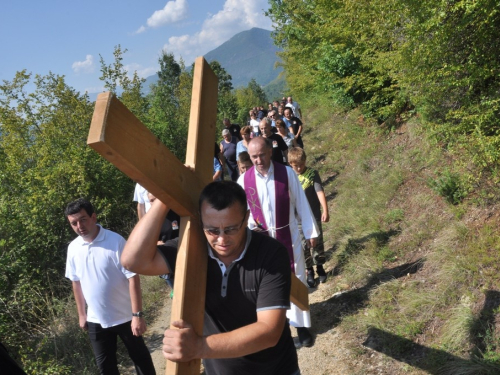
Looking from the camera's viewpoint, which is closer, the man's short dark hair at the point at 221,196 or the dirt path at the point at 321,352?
the man's short dark hair at the point at 221,196

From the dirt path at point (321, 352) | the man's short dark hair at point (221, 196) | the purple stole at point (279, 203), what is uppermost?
the man's short dark hair at point (221, 196)

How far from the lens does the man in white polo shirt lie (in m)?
3.72

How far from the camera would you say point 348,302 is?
5145 mm

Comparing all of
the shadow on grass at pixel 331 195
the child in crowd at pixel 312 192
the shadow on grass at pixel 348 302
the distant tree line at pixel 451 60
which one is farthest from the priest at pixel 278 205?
the shadow on grass at pixel 331 195

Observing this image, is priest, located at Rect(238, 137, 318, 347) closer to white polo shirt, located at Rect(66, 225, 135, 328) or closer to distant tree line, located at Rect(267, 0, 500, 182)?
white polo shirt, located at Rect(66, 225, 135, 328)

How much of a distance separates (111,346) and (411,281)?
3.09 metres

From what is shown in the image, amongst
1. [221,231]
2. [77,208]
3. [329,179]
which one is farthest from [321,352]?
[329,179]

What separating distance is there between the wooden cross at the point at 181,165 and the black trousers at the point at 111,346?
231cm

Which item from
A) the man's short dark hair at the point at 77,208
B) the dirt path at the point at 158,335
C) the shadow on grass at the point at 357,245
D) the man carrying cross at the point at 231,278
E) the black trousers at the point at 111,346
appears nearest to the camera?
the man carrying cross at the point at 231,278

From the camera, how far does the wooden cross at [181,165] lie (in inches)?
56.1

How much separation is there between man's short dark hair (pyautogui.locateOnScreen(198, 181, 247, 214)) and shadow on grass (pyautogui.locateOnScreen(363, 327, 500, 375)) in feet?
8.41

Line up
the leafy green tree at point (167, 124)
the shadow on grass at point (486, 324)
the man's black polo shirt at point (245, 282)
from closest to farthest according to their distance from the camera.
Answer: the man's black polo shirt at point (245, 282) < the shadow on grass at point (486, 324) < the leafy green tree at point (167, 124)

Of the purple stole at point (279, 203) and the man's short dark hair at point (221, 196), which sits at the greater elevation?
the man's short dark hair at point (221, 196)

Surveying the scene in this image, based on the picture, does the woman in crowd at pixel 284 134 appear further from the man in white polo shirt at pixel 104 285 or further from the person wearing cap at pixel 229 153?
the man in white polo shirt at pixel 104 285
